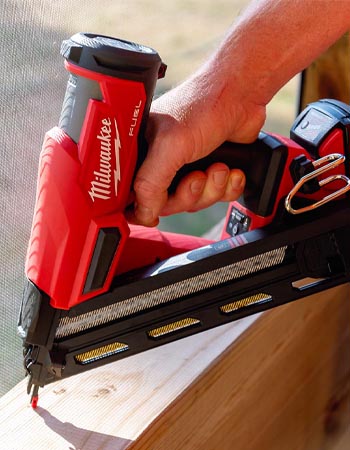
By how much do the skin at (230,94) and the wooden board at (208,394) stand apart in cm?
25

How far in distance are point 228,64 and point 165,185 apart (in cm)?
18

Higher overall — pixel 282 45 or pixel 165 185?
pixel 282 45

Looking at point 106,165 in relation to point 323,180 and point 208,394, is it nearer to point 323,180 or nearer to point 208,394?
point 323,180

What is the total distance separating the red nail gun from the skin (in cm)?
2

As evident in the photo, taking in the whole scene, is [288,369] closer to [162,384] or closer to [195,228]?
[162,384]

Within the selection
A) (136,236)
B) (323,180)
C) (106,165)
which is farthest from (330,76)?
(106,165)

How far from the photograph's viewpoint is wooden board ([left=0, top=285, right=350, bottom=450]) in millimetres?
1151

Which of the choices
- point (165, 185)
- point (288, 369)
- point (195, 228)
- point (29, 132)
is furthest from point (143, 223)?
point (195, 228)

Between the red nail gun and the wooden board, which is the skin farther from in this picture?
the wooden board

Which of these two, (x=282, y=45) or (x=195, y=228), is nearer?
(x=282, y=45)

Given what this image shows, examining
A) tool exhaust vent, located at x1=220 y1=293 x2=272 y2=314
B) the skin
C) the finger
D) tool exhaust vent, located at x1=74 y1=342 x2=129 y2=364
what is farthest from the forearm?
tool exhaust vent, located at x1=74 y1=342 x2=129 y2=364

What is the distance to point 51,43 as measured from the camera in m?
1.12

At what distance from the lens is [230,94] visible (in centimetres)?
112

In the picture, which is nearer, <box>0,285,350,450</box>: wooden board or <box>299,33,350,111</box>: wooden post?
<box>0,285,350,450</box>: wooden board
